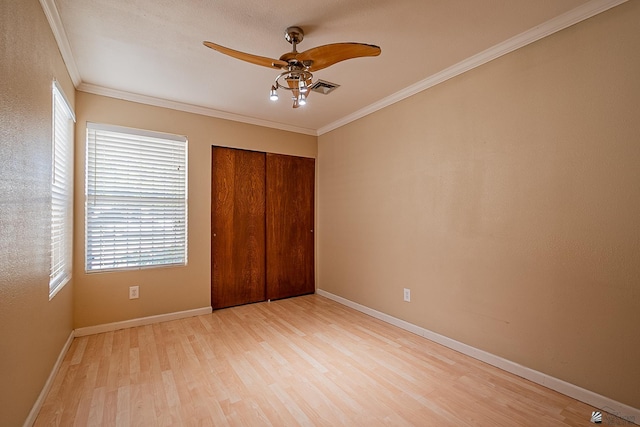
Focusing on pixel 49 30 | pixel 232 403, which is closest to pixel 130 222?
pixel 49 30

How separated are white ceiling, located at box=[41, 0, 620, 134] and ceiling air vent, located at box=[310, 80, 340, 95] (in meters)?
0.08

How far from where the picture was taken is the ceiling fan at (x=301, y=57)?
5.83 ft

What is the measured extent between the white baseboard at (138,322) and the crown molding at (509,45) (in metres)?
3.21

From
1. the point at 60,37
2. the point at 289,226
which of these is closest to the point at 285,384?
the point at 289,226

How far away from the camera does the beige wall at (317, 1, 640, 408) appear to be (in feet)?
5.82

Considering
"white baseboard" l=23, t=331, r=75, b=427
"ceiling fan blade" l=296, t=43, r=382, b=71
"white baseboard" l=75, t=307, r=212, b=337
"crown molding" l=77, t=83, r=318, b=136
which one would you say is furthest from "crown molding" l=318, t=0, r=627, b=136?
"white baseboard" l=23, t=331, r=75, b=427

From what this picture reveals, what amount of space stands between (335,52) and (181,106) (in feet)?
7.76

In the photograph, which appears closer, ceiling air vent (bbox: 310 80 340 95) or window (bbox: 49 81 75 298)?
window (bbox: 49 81 75 298)

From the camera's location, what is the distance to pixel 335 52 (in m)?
1.84

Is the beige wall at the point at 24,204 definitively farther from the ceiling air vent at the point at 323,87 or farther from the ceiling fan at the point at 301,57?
the ceiling air vent at the point at 323,87

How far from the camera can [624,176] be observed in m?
1.76

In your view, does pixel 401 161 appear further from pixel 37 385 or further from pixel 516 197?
pixel 37 385

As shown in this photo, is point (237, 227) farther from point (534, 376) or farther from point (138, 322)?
point (534, 376)

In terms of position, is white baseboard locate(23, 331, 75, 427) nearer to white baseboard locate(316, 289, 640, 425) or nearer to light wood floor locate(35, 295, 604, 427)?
light wood floor locate(35, 295, 604, 427)
